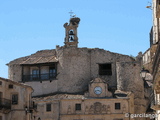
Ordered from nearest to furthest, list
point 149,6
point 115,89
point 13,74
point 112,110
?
point 149,6 → point 112,110 → point 115,89 → point 13,74

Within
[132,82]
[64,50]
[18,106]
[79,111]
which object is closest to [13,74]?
[64,50]

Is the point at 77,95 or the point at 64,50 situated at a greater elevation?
the point at 64,50

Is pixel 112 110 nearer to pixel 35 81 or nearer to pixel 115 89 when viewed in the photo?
pixel 115 89

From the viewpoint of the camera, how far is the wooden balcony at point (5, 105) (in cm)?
4315

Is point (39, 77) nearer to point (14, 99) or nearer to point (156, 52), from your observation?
point (14, 99)

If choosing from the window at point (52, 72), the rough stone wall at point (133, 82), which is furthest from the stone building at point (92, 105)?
the window at point (52, 72)

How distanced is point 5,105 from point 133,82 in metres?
23.2

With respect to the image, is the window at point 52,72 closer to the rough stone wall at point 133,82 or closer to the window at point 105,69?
the window at point 105,69

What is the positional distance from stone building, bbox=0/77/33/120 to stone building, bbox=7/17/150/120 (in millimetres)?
13550

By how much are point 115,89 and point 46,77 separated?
10331 millimetres

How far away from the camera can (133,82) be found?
62062 mm

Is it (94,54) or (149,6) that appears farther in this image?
(94,54)

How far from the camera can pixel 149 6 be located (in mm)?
42875

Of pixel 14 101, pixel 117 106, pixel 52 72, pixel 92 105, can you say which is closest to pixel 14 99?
pixel 14 101
